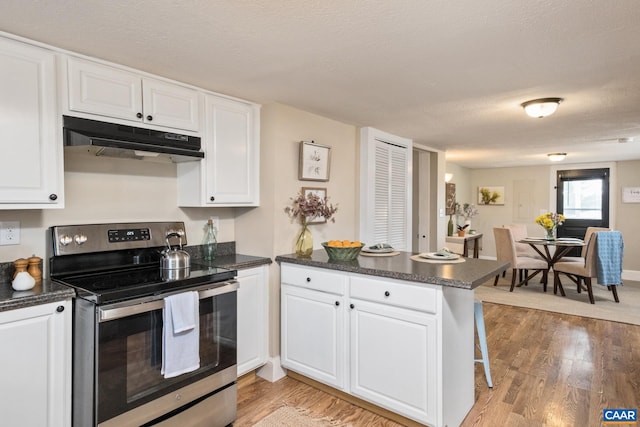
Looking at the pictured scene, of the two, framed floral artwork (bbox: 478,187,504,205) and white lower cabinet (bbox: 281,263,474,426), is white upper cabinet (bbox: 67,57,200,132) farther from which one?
framed floral artwork (bbox: 478,187,504,205)

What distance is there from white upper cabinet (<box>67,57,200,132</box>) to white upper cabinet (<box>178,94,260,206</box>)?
0.16m

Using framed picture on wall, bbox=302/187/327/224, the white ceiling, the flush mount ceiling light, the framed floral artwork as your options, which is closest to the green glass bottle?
framed picture on wall, bbox=302/187/327/224

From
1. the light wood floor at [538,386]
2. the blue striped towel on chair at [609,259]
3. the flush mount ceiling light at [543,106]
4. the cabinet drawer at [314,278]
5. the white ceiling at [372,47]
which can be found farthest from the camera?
the blue striped towel on chair at [609,259]

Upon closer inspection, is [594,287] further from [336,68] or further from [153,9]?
[153,9]

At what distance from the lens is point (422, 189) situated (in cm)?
543

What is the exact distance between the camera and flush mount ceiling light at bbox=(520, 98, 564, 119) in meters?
2.77

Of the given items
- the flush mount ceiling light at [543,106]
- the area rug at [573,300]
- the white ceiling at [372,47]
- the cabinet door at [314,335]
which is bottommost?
the area rug at [573,300]

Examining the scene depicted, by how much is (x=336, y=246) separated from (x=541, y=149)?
4.37m

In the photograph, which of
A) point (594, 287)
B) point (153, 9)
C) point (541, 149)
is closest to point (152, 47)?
point (153, 9)

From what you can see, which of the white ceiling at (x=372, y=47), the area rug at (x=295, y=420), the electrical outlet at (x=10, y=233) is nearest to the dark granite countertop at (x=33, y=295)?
the electrical outlet at (x=10, y=233)

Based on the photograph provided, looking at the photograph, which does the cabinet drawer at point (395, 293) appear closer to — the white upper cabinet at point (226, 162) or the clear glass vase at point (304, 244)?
the clear glass vase at point (304, 244)

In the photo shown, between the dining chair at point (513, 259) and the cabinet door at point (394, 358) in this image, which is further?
the dining chair at point (513, 259)

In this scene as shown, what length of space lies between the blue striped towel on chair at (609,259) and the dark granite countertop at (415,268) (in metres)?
3.43

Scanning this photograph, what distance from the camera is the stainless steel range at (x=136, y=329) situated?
1734mm
